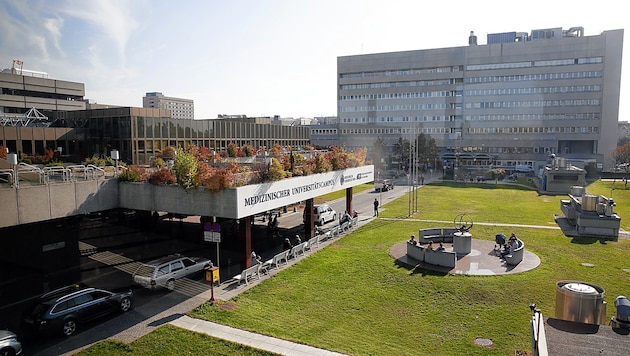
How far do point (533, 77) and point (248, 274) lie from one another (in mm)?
88307

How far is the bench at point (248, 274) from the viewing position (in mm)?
19241

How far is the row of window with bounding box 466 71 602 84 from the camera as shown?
87.2 metres

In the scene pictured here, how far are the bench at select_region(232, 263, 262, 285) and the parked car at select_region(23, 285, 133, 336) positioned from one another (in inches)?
188

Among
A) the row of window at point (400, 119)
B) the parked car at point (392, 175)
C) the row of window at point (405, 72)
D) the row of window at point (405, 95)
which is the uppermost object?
the row of window at point (405, 72)

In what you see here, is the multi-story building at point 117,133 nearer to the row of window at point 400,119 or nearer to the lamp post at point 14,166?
the lamp post at point 14,166

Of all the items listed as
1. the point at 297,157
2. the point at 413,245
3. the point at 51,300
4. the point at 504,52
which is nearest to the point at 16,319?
the point at 51,300

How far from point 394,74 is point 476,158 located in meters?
26.0

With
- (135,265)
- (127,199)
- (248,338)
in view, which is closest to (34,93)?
(135,265)

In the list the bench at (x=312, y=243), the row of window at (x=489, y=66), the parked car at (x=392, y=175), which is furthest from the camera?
the row of window at (x=489, y=66)

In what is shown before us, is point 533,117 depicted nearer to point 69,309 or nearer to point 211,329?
point 211,329

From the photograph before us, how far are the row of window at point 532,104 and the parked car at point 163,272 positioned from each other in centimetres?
8543

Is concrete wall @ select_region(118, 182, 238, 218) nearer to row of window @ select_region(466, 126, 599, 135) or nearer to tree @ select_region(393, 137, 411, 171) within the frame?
tree @ select_region(393, 137, 411, 171)

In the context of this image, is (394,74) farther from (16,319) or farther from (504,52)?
(16,319)

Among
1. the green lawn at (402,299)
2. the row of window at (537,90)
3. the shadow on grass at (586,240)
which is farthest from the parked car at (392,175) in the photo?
the green lawn at (402,299)
